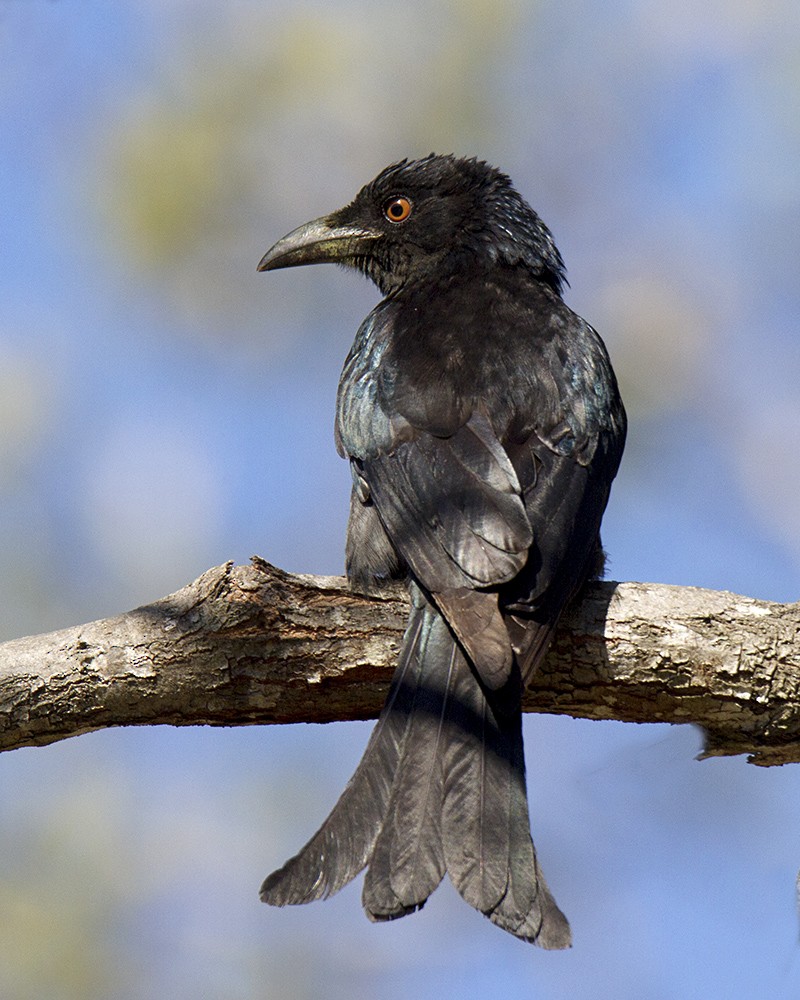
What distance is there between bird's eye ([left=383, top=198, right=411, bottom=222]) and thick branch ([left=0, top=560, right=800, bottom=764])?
2153 millimetres

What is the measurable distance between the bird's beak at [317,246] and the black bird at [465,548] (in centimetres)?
51

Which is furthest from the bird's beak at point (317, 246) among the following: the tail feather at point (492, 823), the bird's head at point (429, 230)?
the tail feather at point (492, 823)

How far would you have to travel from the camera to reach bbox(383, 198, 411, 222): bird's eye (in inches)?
217

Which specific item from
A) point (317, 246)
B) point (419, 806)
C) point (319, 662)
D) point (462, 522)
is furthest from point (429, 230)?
point (419, 806)

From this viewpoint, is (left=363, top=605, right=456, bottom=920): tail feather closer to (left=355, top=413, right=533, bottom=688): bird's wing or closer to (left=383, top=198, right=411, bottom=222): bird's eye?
(left=355, top=413, right=533, bottom=688): bird's wing

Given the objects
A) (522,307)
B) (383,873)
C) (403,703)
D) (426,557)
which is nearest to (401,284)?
(522,307)

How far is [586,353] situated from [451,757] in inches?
65.0

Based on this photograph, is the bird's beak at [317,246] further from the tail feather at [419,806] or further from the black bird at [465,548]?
the tail feather at [419,806]

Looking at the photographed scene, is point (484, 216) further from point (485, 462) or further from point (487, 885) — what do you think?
point (487, 885)

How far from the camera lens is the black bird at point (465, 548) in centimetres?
344

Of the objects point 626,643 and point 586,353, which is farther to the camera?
point 586,353

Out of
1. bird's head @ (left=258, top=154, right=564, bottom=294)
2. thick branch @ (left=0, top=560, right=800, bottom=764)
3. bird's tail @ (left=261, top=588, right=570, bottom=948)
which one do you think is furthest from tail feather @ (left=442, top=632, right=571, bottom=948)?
bird's head @ (left=258, top=154, right=564, bottom=294)

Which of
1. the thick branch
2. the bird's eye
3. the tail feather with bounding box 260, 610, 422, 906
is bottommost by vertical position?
the tail feather with bounding box 260, 610, 422, 906

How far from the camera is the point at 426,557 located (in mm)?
3791
